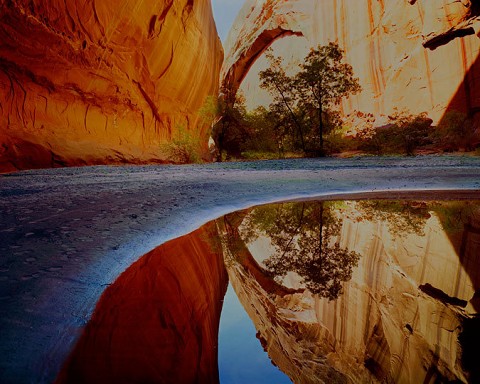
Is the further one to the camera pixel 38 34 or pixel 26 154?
pixel 38 34

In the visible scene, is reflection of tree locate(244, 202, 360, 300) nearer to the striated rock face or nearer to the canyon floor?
the canyon floor

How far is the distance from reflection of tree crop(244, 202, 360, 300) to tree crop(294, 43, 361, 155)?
12.7 metres

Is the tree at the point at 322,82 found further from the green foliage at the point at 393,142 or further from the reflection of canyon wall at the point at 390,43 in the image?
the reflection of canyon wall at the point at 390,43

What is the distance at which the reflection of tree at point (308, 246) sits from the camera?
5.44 feet

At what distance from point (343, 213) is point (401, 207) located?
701 millimetres

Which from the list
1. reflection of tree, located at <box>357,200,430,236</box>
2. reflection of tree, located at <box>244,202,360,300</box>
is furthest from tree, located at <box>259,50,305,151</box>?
reflection of tree, located at <box>244,202,360,300</box>

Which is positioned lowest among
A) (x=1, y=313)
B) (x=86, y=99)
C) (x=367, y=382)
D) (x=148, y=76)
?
(x=367, y=382)


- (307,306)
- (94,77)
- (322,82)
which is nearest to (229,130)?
(322,82)

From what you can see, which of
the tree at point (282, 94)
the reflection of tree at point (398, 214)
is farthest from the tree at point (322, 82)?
the reflection of tree at point (398, 214)

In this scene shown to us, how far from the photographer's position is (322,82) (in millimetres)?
15578

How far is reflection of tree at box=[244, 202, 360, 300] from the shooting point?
5.44 ft

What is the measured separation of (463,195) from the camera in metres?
4.05

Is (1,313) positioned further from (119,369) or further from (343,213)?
(343,213)

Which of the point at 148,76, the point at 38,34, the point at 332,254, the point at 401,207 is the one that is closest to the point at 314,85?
the point at 148,76
